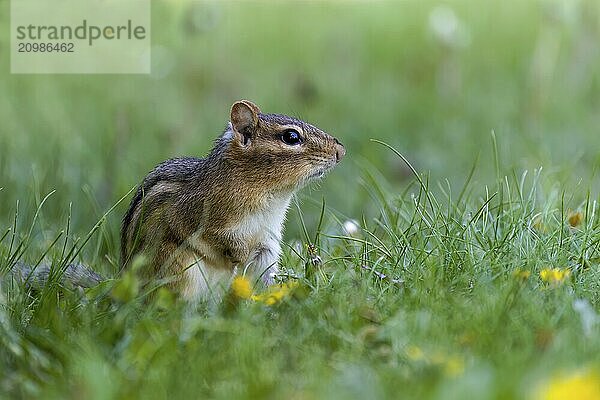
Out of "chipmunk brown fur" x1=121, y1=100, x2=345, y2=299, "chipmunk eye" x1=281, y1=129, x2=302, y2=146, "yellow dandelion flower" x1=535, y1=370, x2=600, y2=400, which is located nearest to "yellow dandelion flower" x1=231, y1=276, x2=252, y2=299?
"chipmunk brown fur" x1=121, y1=100, x2=345, y2=299

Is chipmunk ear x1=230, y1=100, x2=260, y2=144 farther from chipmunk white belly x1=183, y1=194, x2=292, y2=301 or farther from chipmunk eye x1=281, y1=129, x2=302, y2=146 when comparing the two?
chipmunk white belly x1=183, y1=194, x2=292, y2=301

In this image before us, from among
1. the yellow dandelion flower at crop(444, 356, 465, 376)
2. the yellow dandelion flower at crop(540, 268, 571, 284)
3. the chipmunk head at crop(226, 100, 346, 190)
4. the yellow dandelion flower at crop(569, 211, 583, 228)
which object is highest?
the chipmunk head at crop(226, 100, 346, 190)

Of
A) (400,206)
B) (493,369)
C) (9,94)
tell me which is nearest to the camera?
(493,369)

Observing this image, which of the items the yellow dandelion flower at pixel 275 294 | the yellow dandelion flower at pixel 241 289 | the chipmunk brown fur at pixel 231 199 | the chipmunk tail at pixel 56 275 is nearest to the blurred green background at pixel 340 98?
the chipmunk brown fur at pixel 231 199

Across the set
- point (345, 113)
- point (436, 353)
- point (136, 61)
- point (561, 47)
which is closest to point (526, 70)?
point (561, 47)

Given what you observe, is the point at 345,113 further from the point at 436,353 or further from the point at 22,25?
the point at 436,353

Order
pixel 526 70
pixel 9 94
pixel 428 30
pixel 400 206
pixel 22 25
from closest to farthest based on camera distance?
pixel 400 206
pixel 22 25
pixel 9 94
pixel 526 70
pixel 428 30
